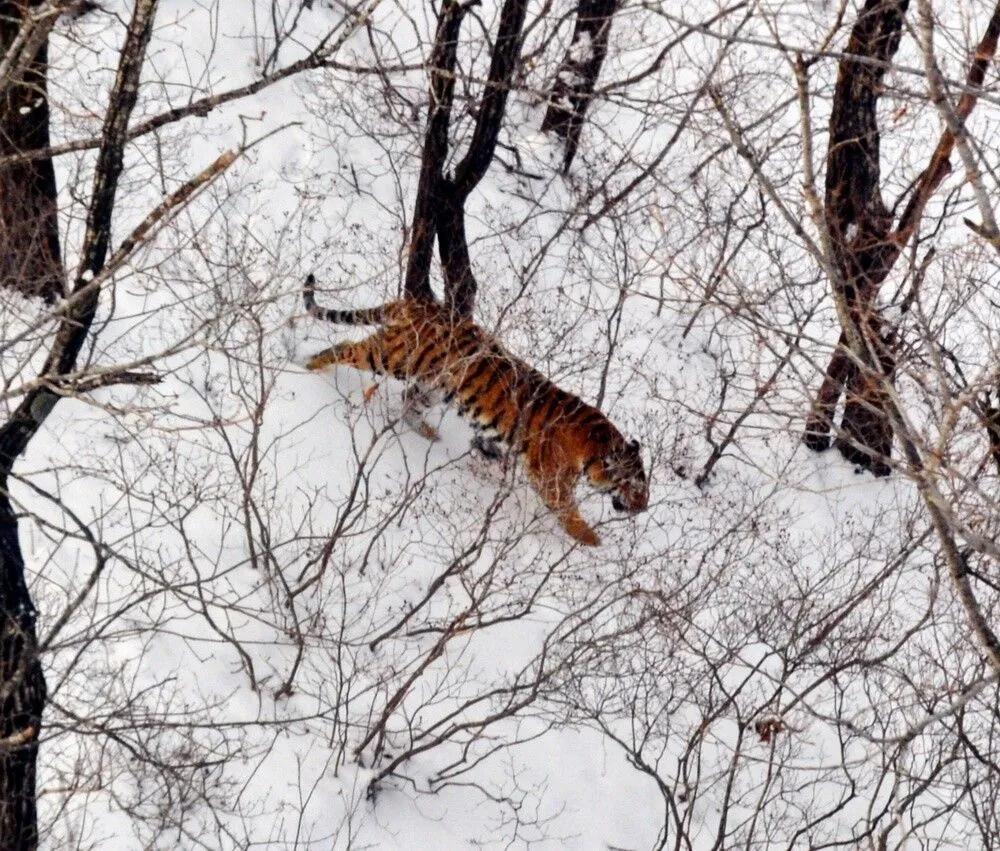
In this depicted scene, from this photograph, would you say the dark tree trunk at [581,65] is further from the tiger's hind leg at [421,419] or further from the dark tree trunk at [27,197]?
the dark tree trunk at [27,197]

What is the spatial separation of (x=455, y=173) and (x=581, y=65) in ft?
10.6

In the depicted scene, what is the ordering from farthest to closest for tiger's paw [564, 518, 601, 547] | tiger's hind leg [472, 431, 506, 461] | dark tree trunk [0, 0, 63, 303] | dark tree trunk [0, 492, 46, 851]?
tiger's hind leg [472, 431, 506, 461]
tiger's paw [564, 518, 601, 547]
dark tree trunk [0, 0, 63, 303]
dark tree trunk [0, 492, 46, 851]

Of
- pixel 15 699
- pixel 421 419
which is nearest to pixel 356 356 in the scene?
pixel 421 419

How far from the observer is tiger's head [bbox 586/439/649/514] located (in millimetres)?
9141

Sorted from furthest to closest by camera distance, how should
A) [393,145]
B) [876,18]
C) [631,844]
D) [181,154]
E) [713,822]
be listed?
1. [393,145]
2. [181,154]
3. [876,18]
4. [713,822]
5. [631,844]

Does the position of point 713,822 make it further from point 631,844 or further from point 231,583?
point 231,583

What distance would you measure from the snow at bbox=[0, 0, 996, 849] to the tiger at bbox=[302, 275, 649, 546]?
0.23 m

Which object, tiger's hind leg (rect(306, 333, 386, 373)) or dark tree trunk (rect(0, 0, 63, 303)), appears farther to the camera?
tiger's hind leg (rect(306, 333, 386, 373))

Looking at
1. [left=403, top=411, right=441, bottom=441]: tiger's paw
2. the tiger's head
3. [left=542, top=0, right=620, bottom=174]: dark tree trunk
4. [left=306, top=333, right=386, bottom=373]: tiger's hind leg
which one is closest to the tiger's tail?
[left=306, top=333, right=386, bottom=373]: tiger's hind leg

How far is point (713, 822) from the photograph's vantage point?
8.52 m

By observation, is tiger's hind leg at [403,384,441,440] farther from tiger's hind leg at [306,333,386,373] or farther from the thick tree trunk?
the thick tree trunk

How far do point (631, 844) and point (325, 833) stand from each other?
6.69 feet

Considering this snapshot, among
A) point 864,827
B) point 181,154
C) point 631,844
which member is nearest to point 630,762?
point 631,844

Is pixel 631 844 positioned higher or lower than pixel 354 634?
lower
